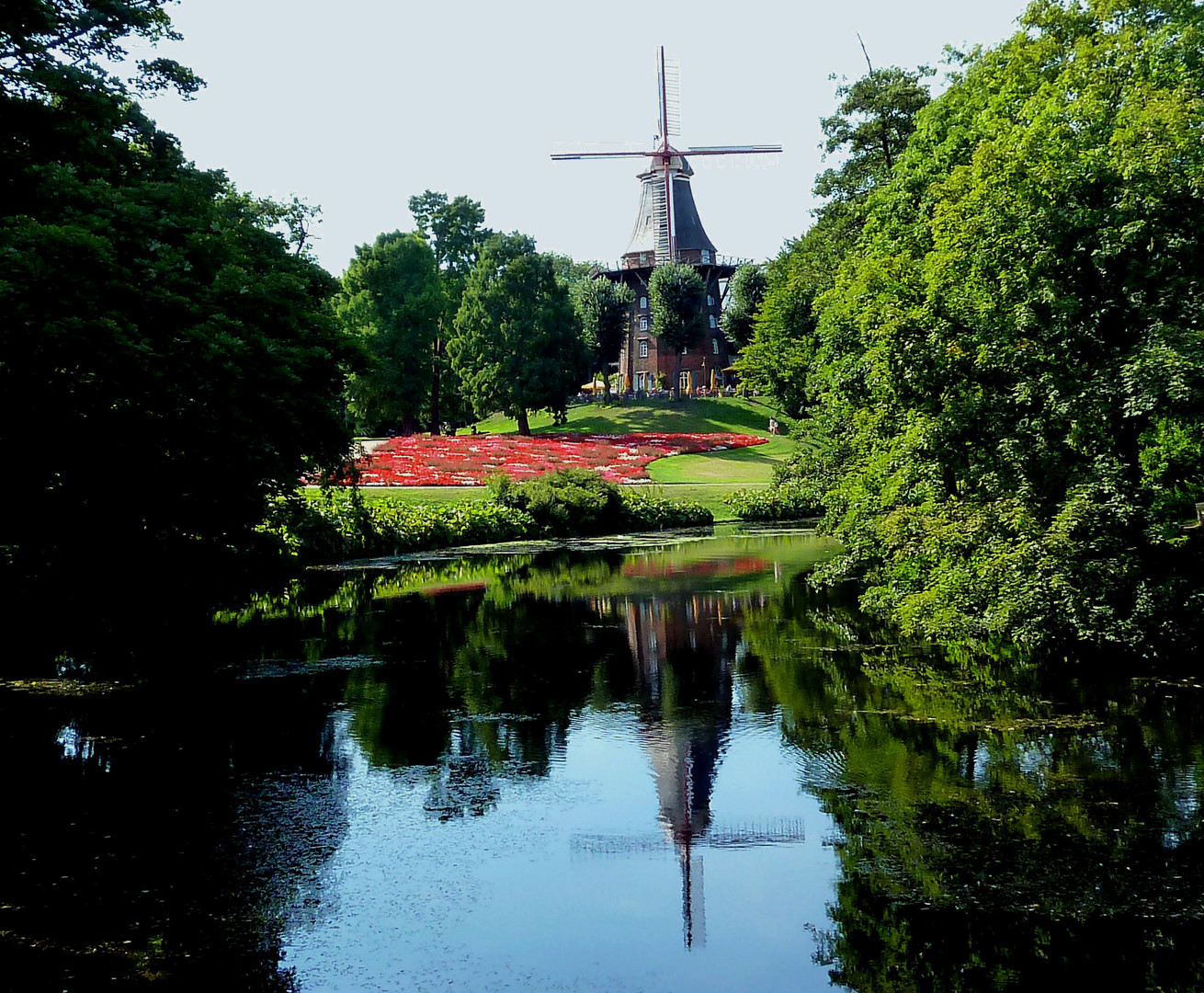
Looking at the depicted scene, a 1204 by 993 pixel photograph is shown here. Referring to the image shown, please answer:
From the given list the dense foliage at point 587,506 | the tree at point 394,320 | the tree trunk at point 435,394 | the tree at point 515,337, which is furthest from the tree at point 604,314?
the dense foliage at point 587,506

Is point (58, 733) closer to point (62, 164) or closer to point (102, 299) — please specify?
point (102, 299)

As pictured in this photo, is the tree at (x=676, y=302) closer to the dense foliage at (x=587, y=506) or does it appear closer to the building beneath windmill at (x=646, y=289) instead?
the building beneath windmill at (x=646, y=289)

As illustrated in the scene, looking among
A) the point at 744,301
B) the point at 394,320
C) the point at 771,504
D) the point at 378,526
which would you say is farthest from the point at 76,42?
the point at 744,301

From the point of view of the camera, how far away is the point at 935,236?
827 inches

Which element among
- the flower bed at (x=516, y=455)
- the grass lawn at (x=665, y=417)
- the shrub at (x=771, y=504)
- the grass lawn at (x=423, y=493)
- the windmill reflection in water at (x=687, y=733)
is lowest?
the windmill reflection in water at (x=687, y=733)

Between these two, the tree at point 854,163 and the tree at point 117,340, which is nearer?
the tree at point 117,340

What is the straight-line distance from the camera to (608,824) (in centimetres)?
1148

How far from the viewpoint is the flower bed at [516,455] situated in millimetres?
54656

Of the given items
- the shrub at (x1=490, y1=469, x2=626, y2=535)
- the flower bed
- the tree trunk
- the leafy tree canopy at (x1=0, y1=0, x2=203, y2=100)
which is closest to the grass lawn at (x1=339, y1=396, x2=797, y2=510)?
the flower bed

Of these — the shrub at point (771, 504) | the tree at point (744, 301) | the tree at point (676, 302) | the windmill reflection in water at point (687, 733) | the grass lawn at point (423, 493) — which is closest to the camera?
the windmill reflection in water at point (687, 733)

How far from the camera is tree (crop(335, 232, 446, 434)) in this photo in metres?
80.1

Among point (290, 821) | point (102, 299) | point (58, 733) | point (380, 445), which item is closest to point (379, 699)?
point (58, 733)

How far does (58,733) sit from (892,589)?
605 inches

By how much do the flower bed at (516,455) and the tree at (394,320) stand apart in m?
10.8
